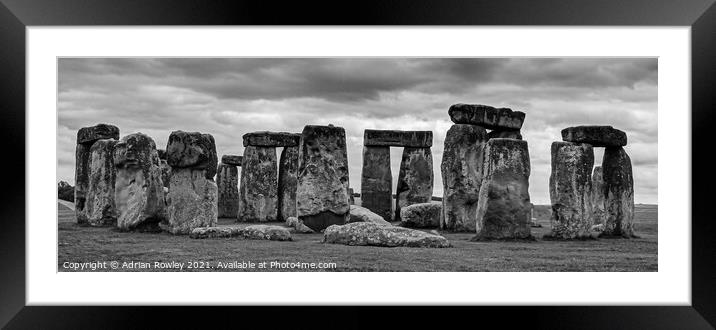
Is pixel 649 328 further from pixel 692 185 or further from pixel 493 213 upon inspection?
pixel 493 213

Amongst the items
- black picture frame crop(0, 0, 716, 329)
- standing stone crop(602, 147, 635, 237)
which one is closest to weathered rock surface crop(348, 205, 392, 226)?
standing stone crop(602, 147, 635, 237)

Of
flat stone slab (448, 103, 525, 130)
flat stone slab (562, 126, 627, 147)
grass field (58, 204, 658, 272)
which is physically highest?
flat stone slab (448, 103, 525, 130)

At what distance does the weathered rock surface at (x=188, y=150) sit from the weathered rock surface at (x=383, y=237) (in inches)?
104

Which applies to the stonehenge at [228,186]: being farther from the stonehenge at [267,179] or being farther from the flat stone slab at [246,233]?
the flat stone slab at [246,233]

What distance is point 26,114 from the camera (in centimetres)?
691

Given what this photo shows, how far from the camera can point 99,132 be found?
1528cm

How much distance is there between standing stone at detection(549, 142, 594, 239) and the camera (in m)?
13.0

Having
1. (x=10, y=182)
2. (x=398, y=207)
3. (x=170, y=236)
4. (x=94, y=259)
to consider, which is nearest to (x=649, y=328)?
(x=10, y=182)

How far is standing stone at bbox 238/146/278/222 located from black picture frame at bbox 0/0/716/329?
11253mm

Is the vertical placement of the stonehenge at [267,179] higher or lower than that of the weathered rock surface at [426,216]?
higher

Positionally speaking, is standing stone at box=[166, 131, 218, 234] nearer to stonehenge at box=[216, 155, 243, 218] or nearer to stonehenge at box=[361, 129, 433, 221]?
stonehenge at box=[216, 155, 243, 218]

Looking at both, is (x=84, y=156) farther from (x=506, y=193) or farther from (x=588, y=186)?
(x=588, y=186)
